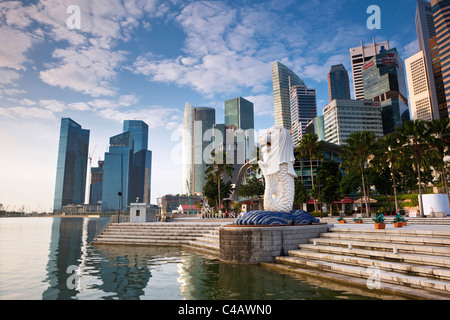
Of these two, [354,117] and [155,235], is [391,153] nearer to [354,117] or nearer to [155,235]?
[155,235]

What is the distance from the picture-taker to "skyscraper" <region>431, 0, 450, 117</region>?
372ft

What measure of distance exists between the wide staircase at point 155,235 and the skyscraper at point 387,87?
179599mm

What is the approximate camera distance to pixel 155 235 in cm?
2353

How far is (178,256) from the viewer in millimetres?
16453

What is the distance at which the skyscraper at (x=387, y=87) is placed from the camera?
170 meters

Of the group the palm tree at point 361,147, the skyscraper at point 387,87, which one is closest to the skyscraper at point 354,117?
the skyscraper at point 387,87

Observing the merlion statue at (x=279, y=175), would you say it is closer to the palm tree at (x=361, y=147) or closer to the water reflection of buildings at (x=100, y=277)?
the water reflection of buildings at (x=100, y=277)

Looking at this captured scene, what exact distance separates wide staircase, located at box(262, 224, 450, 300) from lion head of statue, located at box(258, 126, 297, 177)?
16.0ft

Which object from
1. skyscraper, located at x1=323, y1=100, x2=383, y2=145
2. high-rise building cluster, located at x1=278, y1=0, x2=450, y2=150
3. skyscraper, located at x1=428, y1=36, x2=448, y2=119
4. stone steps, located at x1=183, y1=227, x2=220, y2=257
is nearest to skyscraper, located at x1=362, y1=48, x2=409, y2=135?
high-rise building cluster, located at x1=278, y1=0, x2=450, y2=150

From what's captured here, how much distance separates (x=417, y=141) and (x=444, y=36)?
12420 centimetres

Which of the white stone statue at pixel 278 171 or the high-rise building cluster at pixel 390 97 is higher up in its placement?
the high-rise building cluster at pixel 390 97

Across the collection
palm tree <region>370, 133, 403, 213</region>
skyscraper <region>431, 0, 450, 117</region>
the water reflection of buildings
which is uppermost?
skyscraper <region>431, 0, 450, 117</region>

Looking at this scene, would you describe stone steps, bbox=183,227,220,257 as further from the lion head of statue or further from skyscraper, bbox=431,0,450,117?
skyscraper, bbox=431,0,450,117
